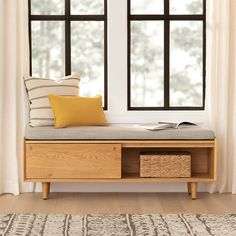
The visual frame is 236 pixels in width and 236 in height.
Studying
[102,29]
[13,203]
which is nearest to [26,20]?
[102,29]

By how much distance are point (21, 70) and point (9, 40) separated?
31 centimetres

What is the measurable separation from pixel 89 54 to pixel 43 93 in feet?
2.48

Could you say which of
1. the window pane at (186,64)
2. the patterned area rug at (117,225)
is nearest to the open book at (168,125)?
the window pane at (186,64)

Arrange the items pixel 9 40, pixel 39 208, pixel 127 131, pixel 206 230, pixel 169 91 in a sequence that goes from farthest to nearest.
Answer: pixel 169 91, pixel 9 40, pixel 127 131, pixel 39 208, pixel 206 230

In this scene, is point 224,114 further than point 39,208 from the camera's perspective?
Yes

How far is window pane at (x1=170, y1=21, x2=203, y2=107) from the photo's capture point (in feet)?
20.4

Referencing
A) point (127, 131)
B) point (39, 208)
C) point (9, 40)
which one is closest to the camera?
point (39, 208)

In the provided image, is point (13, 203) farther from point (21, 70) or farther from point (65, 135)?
point (21, 70)

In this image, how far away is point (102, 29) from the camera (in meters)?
6.16

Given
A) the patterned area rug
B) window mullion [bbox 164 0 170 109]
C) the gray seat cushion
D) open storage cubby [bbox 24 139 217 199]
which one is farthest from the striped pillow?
the patterned area rug

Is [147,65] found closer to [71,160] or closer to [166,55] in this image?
[166,55]

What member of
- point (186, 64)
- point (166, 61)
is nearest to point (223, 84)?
point (186, 64)

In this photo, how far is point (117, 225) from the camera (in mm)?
4328

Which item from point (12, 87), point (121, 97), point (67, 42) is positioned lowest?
point (121, 97)
